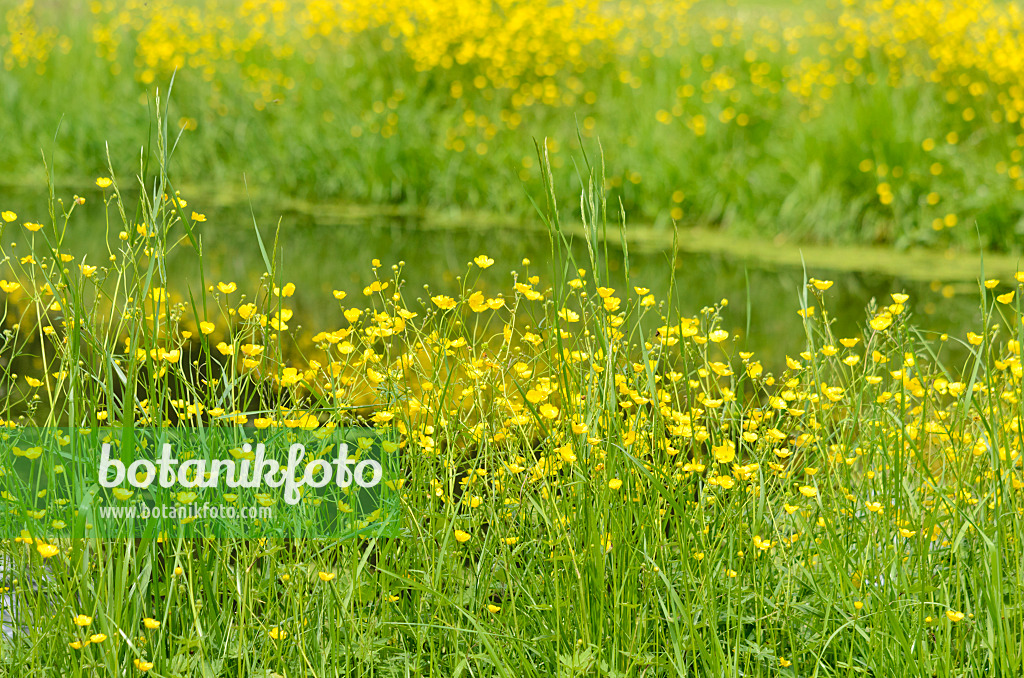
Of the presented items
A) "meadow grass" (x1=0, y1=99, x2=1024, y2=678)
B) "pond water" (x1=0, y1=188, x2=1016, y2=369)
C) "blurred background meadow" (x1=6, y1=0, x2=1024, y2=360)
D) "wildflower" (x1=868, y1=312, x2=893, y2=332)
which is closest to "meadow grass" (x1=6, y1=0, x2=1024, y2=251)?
"blurred background meadow" (x1=6, y1=0, x2=1024, y2=360)

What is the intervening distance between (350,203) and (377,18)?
186 centimetres

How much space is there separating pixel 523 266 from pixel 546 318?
3696 mm

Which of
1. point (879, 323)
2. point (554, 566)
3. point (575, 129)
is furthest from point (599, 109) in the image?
point (554, 566)

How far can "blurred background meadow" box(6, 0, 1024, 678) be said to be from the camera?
1.83m

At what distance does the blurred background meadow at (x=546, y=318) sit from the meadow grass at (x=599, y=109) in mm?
33

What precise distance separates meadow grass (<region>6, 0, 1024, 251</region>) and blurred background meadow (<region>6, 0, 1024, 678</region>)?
33 mm

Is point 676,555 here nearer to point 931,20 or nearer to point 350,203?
point 350,203

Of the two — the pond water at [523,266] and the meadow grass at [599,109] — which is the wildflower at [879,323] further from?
the meadow grass at [599,109]

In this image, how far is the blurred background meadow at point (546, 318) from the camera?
1835 mm

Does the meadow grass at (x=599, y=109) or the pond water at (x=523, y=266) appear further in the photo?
the meadow grass at (x=599, y=109)

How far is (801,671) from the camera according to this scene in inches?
78.0

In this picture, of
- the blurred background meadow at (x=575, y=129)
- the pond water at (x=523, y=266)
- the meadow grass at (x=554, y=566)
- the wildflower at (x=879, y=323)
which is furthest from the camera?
the blurred background meadow at (x=575, y=129)

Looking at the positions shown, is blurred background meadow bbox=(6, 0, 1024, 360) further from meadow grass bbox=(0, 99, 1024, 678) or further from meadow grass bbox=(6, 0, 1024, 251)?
meadow grass bbox=(0, 99, 1024, 678)

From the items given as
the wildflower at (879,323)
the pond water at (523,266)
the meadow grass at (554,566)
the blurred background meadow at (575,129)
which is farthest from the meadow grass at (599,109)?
the meadow grass at (554,566)
